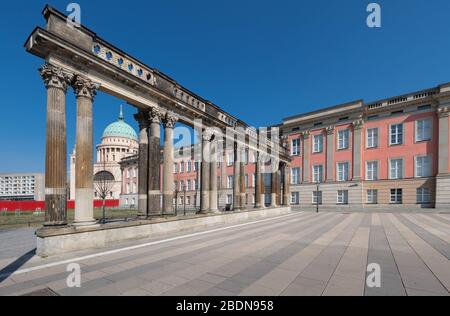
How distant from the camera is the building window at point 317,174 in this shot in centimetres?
3528

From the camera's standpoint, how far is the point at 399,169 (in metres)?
29.4

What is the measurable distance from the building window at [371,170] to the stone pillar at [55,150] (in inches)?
1355

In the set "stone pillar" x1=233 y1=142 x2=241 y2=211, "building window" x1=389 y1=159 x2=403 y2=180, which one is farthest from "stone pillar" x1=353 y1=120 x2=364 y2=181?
"stone pillar" x1=233 y1=142 x2=241 y2=211

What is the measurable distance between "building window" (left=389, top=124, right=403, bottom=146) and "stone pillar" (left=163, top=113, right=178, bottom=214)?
1192 inches

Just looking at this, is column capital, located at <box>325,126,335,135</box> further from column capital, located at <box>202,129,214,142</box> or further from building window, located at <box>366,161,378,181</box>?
column capital, located at <box>202,129,214,142</box>

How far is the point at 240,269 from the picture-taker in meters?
6.01

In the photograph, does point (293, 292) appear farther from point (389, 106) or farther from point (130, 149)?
point (130, 149)

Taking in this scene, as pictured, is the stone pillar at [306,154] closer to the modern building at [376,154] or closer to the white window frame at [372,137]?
the modern building at [376,154]

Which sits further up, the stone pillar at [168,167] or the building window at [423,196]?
the stone pillar at [168,167]

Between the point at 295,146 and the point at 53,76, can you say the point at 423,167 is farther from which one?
the point at 53,76

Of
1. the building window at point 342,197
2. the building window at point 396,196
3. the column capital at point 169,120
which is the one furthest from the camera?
the building window at point 342,197

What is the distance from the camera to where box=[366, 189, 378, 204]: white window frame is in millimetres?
30406

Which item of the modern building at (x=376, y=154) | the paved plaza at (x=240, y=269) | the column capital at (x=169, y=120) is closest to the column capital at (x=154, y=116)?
the column capital at (x=169, y=120)

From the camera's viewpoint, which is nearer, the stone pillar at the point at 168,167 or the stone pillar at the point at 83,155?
the stone pillar at the point at 83,155
